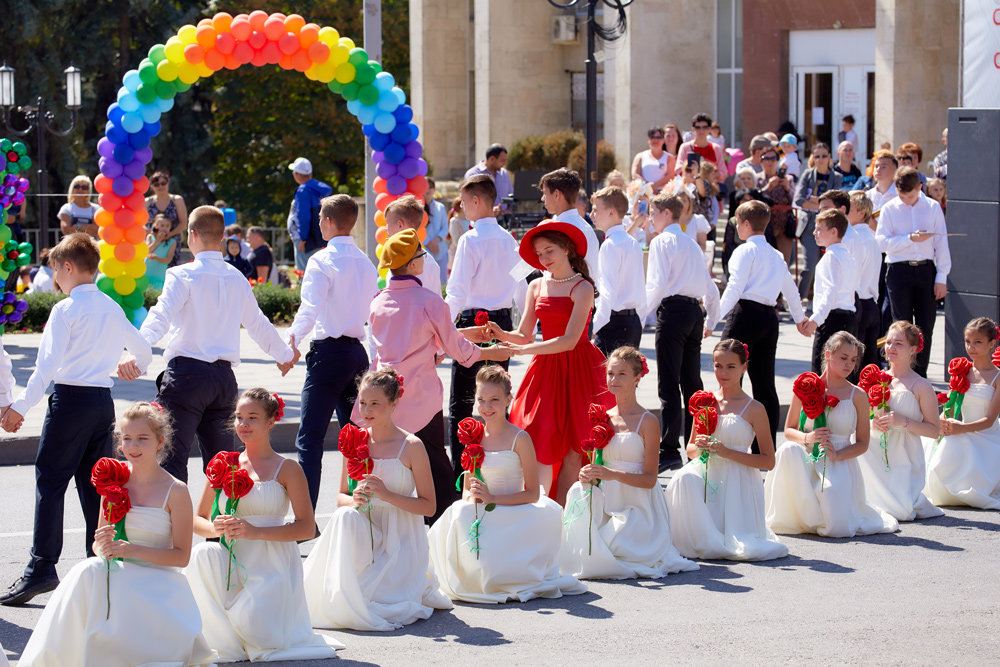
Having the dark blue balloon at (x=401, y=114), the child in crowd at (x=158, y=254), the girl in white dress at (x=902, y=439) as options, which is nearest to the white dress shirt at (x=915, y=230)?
the girl in white dress at (x=902, y=439)

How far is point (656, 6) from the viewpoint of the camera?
29.8 meters

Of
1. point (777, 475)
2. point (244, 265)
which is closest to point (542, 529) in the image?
point (777, 475)

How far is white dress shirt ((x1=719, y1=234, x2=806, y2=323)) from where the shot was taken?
32.0ft

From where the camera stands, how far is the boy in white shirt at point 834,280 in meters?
10.4

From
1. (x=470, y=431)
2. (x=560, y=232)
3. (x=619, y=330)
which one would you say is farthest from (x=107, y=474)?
(x=619, y=330)

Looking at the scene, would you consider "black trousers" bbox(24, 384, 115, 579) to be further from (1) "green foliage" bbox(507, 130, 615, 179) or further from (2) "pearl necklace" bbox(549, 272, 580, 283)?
(1) "green foliage" bbox(507, 130, 615, 179)

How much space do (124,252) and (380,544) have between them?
8932mm

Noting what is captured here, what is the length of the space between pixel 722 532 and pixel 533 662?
88.0 inches

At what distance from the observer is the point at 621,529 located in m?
7.45

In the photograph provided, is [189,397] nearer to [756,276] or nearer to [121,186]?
[756,276]

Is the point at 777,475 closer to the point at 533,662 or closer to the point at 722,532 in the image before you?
the point at 722,532

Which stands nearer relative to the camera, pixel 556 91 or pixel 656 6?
pixel 656 6

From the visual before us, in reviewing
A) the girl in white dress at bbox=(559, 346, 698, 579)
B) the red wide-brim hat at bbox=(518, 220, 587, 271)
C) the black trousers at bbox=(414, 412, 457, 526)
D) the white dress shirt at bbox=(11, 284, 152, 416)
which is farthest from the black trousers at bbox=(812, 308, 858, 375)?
the white dress shirt at bbox=(11, 284, 152, 416)

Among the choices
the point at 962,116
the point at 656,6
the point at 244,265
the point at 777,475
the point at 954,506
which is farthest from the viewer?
the point at 656,6
